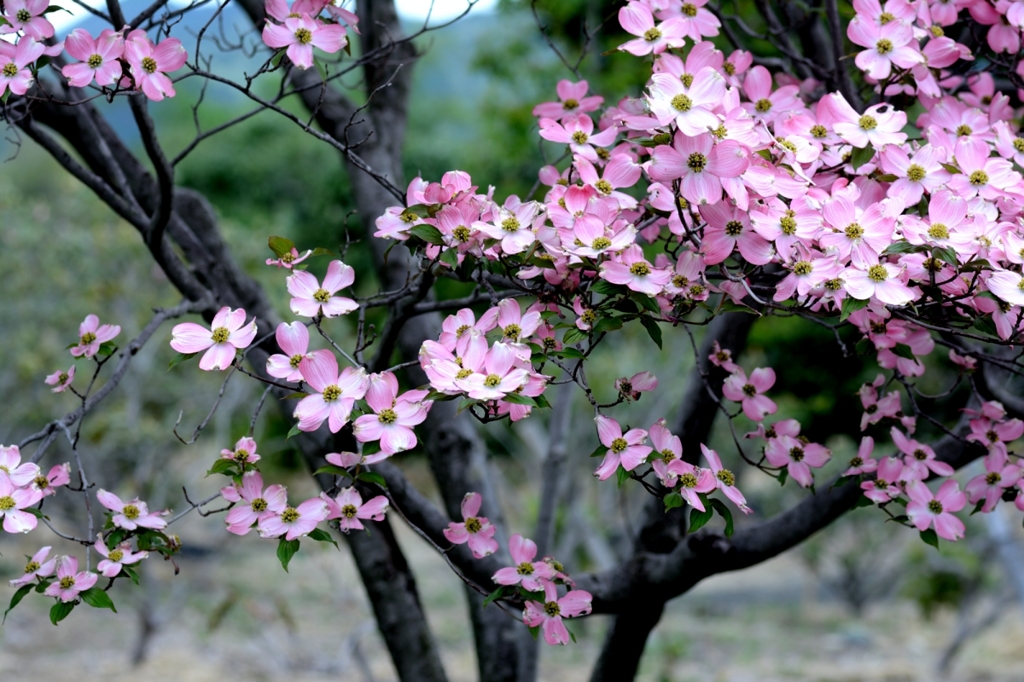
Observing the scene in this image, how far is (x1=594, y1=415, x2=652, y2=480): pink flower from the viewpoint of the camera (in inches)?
42.0

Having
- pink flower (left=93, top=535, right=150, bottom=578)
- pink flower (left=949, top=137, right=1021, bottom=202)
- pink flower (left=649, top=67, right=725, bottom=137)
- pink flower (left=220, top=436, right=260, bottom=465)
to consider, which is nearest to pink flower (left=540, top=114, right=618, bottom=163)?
pink flower (left=649, top=67, right=725, bottom=137)

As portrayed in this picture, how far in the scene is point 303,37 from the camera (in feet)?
3.84

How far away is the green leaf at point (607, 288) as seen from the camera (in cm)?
103

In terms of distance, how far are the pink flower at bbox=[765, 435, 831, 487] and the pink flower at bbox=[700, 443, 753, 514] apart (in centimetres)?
22

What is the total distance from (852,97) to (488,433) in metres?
6.04

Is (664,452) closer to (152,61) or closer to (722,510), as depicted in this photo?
(722,510)

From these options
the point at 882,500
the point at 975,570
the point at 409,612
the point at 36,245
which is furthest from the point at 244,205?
the point at 882,500

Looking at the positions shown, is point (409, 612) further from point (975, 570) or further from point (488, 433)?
point (488, 433)

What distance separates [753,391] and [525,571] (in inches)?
17.7

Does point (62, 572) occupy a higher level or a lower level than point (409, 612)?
higher

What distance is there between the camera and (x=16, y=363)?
5.71 metres

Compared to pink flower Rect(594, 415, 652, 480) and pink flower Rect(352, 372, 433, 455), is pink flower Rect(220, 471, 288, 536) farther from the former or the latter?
pink flower Rect(594, 415, 652, 480)

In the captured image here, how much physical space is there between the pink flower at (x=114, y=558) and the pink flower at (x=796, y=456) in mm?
901

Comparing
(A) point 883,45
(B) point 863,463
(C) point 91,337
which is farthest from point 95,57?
(B) point 863,463
